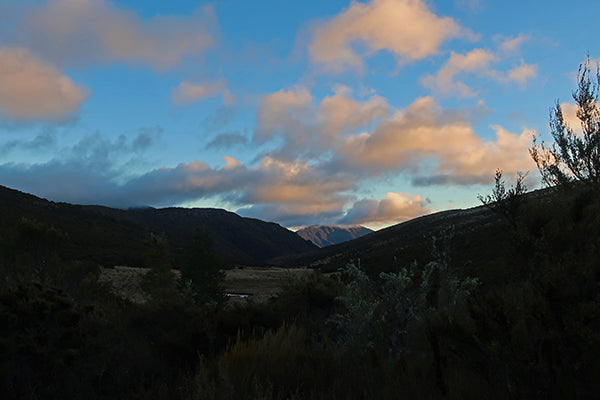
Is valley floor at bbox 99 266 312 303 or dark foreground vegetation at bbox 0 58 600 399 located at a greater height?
dark foreground vegetation at bbox 0 58 600 399

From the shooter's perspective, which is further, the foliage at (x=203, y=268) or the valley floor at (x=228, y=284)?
the valley floor at (x=228, y=284)

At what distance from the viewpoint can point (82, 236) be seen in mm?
60094

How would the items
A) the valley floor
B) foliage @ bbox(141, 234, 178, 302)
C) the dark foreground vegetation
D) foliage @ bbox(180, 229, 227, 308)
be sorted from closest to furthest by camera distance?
1. the dark foreground vegetation
2. foliage @ bbox(141, 234, 178, 302)
3. foliage @ bbox(180, 229, 227, 308)
4. the valley floor

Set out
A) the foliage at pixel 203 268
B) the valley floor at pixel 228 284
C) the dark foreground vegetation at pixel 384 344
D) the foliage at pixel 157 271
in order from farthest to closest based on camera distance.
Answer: the valley floor at pixel 228 284, the foliage at pixel 203 268, the foliage at pixel 157 271, the dark foreground vegetation at pixel 384 344

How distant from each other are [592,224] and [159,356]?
20.2 ft

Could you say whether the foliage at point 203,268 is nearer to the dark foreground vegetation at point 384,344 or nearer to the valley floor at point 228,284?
the valley floor at point 228,284

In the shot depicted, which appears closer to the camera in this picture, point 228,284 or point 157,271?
point 157,271

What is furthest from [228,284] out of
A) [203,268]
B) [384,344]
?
[384,344]

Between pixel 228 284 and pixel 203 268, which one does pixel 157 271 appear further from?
pixel 228 284

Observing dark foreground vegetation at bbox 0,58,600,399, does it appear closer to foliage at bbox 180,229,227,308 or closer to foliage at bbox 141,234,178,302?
foliage at bbox 141,234,178,302

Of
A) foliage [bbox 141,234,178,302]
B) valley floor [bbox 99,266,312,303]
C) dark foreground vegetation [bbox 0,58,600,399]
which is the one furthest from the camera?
valley floor [bbox 99,266,312,303]

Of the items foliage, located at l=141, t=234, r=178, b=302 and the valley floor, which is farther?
the valley floor

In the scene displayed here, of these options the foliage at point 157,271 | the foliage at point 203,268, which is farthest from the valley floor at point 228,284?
the foliage at point 203,268

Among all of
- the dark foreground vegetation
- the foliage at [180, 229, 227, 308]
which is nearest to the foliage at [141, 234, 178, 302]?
the foliage at [180, 229, 227, 308]
